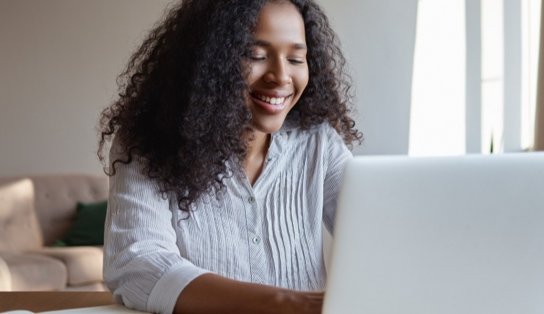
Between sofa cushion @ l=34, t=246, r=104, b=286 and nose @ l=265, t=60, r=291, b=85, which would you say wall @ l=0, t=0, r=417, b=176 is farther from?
nose @ l=265, t=60, r=291, b=85

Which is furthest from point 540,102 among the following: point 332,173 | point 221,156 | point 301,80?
point 221,156

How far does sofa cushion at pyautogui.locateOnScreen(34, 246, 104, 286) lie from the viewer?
5.16 meters

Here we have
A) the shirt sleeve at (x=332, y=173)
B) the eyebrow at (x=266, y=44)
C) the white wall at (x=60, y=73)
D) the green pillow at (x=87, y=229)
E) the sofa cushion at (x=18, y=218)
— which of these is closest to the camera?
→ the eyebrow at (x=266, y=44)

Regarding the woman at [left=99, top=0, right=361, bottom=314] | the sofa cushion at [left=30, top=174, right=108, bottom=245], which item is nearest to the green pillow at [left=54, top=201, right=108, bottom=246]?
the sofa cushion at [left=30, top=174, right=108, bottom=245]

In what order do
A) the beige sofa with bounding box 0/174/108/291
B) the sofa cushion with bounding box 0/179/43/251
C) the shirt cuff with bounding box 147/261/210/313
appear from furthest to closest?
the sofa cushion with bounding box 0/179/43/251
the beige sofa with bounding box 0/174/108/291
the shirt cuff with bounding box 147/261/210/313

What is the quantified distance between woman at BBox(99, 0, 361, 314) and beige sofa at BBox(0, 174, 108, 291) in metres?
2.91

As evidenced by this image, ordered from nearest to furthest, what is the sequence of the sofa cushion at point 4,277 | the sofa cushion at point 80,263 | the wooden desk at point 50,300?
the wooden desk at point 50,300
the sofa cushion at point 4,277
the sofa cushion at point 80,263

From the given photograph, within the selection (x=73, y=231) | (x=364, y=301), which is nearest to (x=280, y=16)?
(x=364, y=301)

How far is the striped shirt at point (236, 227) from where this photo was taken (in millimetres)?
1551

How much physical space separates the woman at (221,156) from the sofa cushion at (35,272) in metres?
3.13

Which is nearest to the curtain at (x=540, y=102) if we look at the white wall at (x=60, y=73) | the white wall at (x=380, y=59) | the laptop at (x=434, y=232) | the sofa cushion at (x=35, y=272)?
the white wall at (x=380, y=59)

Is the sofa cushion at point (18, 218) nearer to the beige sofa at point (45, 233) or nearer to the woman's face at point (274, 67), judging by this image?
the beige sofa at point (45, 233)

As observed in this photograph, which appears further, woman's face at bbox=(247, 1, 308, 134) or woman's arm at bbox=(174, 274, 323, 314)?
woman's face at bbox=(247, 1, 308, 134)

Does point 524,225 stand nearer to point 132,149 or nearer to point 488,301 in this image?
point 488,301
